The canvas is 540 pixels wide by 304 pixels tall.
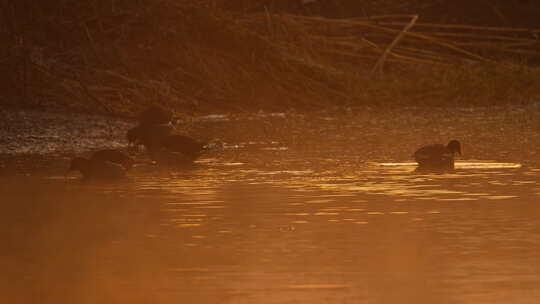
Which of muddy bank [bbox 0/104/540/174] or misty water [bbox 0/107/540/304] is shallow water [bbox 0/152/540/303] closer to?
misty water [bbox 0/107/540/304]

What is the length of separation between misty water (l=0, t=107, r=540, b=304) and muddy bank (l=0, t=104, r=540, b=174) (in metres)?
0.12

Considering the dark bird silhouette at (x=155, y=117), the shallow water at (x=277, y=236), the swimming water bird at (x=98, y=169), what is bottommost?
the shallow water at (x=277, y=236)

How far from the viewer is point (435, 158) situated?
12.4 meters

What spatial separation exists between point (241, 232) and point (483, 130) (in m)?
8.88

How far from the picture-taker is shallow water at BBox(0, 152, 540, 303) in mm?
6516

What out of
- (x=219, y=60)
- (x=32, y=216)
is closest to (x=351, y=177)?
(x=32, y=216)

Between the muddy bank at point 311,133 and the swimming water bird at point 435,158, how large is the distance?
739 millimetres

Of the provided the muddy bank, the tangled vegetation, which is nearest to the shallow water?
the muddy bank

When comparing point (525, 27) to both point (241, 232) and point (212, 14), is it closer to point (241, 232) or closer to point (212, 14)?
point (212, 14)

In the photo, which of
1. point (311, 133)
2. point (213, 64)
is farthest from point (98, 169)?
point (213, 64)

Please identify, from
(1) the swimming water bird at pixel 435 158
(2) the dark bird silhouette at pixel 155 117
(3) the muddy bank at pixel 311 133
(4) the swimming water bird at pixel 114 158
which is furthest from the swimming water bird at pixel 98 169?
(2) the dark bird silhouette at pixel 155 117

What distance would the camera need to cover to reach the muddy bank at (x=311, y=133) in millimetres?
13945

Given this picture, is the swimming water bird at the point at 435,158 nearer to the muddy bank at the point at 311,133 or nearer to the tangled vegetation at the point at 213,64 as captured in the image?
the muddy bank at the point at 311,133

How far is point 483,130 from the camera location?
16812 millimetres
